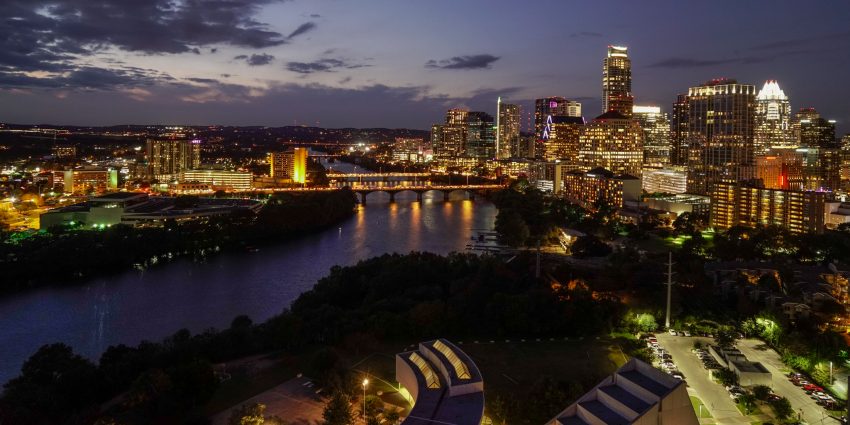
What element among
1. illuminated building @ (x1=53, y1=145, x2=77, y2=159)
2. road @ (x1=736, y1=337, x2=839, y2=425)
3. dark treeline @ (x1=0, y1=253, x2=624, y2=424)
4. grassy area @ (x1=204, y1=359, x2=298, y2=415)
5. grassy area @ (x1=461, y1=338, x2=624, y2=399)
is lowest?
road @ (x1=736, y1=337, x2=839, y2=425)

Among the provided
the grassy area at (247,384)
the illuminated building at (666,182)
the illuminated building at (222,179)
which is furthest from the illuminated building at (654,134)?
the grassy area at (247,384)

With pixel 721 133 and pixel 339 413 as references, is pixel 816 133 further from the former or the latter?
pixel 339 413

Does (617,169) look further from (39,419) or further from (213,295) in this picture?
(39,419)

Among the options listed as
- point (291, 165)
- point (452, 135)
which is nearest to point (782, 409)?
point (291, 165)

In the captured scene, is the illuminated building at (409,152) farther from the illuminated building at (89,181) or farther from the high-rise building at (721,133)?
the illuminated building at (89,181)

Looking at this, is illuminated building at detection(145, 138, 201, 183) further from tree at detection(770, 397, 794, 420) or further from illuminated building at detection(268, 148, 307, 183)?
tree at detection(770, 397, 794, 420)

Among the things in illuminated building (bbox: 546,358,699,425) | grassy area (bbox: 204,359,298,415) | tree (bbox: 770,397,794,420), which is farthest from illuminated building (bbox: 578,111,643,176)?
illuminated building (bbox: 546,358,699,425)

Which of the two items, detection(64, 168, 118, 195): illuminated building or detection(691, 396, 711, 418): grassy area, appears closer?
detection(691, 396, 711, 418): grassy area
